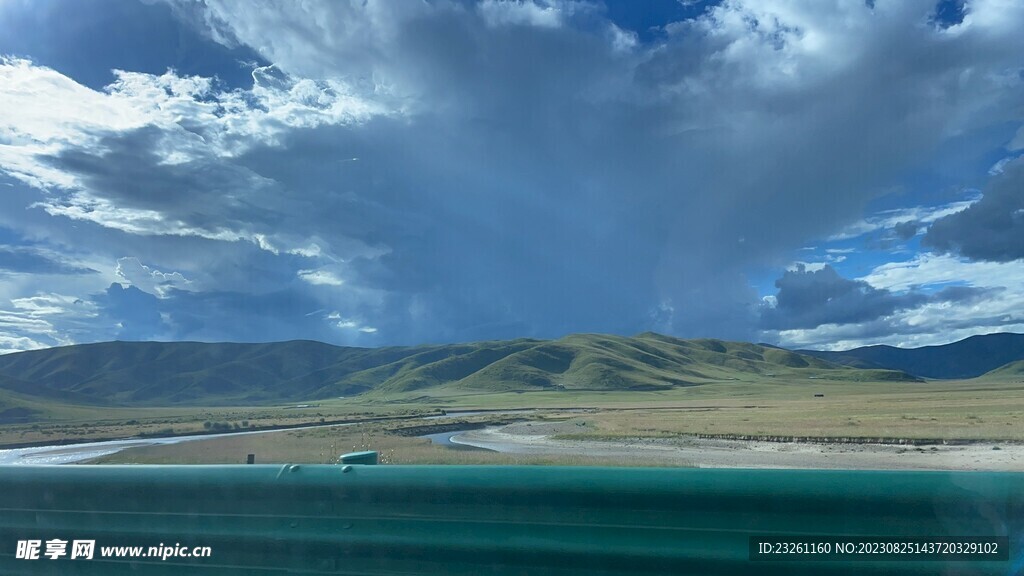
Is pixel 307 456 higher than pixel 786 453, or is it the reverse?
pixel 307 456

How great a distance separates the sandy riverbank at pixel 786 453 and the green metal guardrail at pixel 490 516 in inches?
759

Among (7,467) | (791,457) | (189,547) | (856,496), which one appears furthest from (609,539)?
(791,457)

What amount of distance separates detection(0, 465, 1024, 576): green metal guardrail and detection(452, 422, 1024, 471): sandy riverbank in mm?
19278

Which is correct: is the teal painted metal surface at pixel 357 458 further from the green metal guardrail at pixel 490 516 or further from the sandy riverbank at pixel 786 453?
the sandy riverbank at pixel 786 453

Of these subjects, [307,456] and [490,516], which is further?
[307,456]

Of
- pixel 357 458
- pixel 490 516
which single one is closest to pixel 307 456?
pixel 357 458

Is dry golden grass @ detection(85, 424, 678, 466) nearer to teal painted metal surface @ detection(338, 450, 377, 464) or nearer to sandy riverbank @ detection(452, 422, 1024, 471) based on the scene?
sandy riverbank @ detection(452, 422, 1024, 471)

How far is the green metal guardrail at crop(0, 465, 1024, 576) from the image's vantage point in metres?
3.49

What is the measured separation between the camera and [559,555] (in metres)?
3.81

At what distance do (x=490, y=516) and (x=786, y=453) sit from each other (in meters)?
36.6

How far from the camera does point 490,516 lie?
3.94 meters

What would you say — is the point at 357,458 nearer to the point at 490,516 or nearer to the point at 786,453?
the point at 490,516

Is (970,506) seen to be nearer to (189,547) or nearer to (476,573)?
(476,573)

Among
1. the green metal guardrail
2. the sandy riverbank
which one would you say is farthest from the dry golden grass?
the green metal guardrail
